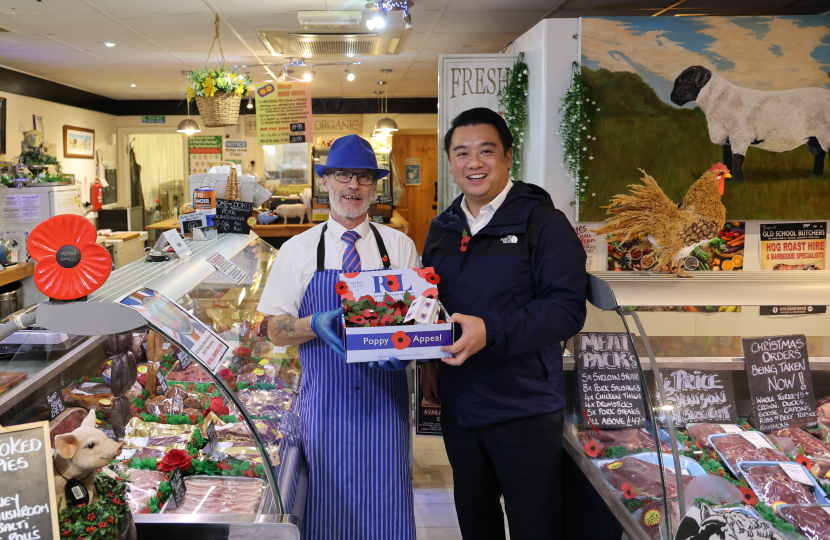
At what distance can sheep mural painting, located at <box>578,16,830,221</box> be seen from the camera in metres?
4.12

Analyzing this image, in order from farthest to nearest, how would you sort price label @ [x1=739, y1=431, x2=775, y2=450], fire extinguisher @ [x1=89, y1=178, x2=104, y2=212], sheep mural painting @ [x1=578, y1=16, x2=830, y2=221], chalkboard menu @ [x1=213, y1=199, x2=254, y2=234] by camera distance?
fire extinguisher @ [x1=89, y1=178, x2=104, y2=212] < sheep mural painting @ [x1=578, y1=16, x2=830, y2=221] < chalkboard menu @ [x1=213, y1=199, x2=254, y2=234] < price label @ [x1=739, y1=431, x2=775, y2=450]

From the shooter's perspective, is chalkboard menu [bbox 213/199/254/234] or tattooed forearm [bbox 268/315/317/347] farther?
chalkboard menu [bbox 213/199/254/234]

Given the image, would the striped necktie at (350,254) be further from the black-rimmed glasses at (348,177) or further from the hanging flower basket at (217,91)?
the hanging flower basket at (217,91)

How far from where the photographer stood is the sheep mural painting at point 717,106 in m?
4.12

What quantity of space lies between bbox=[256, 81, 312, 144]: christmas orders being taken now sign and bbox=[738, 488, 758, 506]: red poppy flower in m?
4.73

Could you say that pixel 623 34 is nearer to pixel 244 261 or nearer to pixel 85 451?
pixel 244 261

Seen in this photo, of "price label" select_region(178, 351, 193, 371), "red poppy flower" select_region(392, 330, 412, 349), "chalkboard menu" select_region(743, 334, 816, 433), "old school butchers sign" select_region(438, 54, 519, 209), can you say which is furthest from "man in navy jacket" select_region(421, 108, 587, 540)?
"old school butchers sign" select_region(438, 54, 519, 209)

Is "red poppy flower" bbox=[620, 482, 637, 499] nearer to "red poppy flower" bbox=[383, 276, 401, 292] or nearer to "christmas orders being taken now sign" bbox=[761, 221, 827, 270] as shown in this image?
"red poppy flower" bbox=[383, 276, 401, 292]

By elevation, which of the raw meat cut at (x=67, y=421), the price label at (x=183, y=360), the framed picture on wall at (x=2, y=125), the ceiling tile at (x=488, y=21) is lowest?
the raw meat cut at (x=67, y=421)

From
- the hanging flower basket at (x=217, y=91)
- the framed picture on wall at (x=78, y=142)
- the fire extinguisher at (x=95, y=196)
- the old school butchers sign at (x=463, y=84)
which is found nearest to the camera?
the hanging flower basket at (x=217, y=91)

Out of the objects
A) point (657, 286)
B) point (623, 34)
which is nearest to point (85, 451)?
point (657, 286)

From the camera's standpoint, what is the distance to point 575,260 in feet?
5.90

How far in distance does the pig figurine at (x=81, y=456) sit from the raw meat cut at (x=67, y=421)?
21 centimetres

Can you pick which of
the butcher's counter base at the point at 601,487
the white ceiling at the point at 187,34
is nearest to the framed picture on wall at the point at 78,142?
the white ceiling at the point at 187,34
